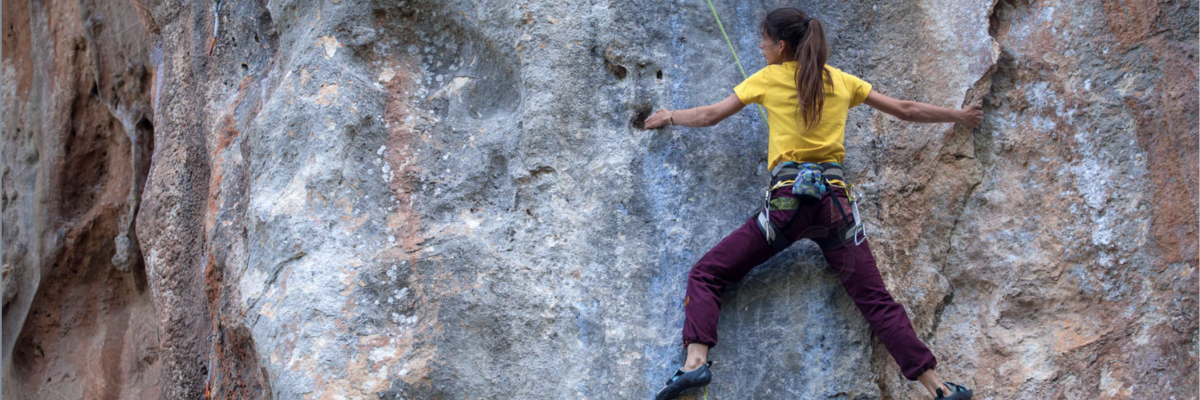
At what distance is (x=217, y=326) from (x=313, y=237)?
778mm

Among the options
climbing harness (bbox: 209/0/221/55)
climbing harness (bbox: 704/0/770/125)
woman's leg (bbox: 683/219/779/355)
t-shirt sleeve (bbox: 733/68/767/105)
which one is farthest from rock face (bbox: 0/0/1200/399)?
climbing harness (bbox: 209/0/221/55)

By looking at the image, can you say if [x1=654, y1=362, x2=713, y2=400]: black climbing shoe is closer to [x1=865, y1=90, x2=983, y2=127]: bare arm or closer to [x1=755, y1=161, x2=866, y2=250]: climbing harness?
[x1=755, y1=161, x2=866, y2=250]: climbing harness

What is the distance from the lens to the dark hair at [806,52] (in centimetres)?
296

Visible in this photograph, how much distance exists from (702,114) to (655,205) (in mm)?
376

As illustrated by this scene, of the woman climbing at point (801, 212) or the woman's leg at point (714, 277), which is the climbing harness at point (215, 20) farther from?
the woman's leg at point (714, 277)

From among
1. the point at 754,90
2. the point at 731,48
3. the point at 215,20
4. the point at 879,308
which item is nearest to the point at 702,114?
the point at 754,90

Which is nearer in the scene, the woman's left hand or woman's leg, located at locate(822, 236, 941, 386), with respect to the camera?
woman's leg, located at locate(822, 236, 941, 386)

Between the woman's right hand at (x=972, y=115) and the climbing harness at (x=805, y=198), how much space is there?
0.57 meters

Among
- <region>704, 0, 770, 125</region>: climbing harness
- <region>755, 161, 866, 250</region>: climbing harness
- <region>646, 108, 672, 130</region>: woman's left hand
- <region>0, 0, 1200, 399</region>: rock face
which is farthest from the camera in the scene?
<region>704, 0, 770, 125</region>: climbing harness

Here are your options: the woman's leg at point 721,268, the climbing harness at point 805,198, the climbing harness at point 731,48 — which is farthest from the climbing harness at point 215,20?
the climbing harness at point 805,198

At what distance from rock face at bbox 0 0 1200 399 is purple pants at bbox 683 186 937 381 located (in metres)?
0.14

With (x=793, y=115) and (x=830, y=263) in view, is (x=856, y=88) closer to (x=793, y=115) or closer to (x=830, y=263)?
(x=793, y=115)

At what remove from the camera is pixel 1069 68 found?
336cm

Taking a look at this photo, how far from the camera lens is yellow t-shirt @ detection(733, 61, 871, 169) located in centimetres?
301
